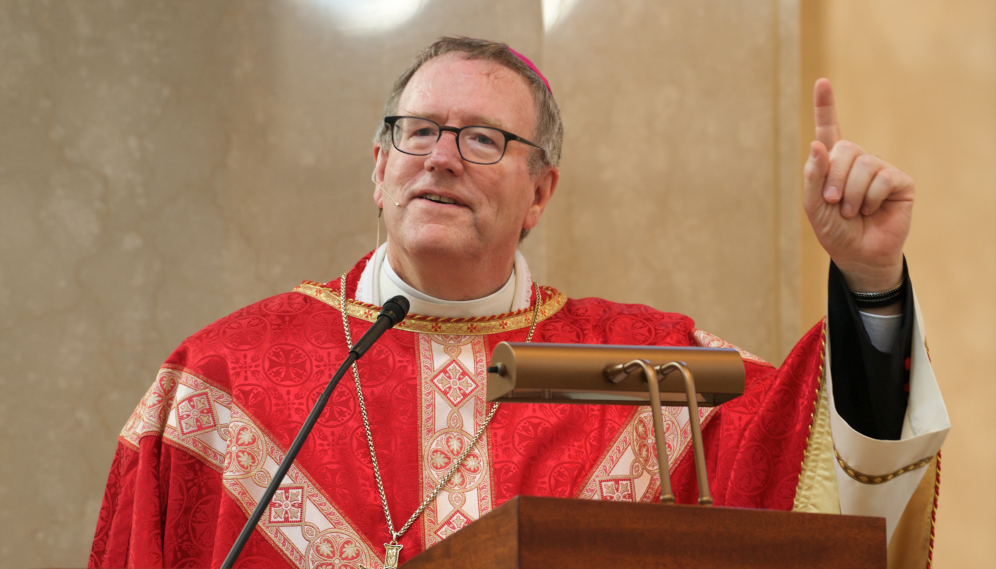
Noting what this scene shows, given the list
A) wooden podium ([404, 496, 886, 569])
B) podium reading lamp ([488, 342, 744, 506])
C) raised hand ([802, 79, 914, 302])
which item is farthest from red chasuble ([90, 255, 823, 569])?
wooden podium ([404, 496, 886, 569])

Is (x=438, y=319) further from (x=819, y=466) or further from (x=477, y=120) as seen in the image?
(x=819, y=466)

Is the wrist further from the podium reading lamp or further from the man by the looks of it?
the podium reading lamp

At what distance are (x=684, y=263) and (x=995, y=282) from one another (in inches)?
47.4

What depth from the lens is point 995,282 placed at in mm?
3031

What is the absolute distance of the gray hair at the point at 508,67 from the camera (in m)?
2.97

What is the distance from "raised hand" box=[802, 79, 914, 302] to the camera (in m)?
2.00

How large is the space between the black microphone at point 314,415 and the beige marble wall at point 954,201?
1.97 metres

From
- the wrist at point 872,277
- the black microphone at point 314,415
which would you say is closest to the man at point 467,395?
the wrist at point 872,277

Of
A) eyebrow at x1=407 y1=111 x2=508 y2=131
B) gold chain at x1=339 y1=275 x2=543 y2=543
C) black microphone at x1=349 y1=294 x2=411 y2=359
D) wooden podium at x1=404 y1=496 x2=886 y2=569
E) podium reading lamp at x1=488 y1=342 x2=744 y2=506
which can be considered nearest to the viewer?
wooden podium at x1=404 y1=496 x2=886 y2=569

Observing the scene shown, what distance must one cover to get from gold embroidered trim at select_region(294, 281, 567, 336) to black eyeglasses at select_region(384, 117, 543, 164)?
1.51ft

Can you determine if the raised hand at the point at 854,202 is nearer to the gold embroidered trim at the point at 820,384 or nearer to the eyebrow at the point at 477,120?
the gold embroidered trim at the point at 820,384

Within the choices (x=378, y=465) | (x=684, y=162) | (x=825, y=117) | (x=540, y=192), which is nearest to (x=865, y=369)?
(x=825, y=117)

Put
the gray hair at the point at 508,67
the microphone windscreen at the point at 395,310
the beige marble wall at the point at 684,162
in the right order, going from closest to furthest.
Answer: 1. the microphone windscreen at the point at 395,310
2. the gray hair at the point at 508,67
3. the beige marble wall at the point at 684,162

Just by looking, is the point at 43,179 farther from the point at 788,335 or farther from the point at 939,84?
the point at 939,84
